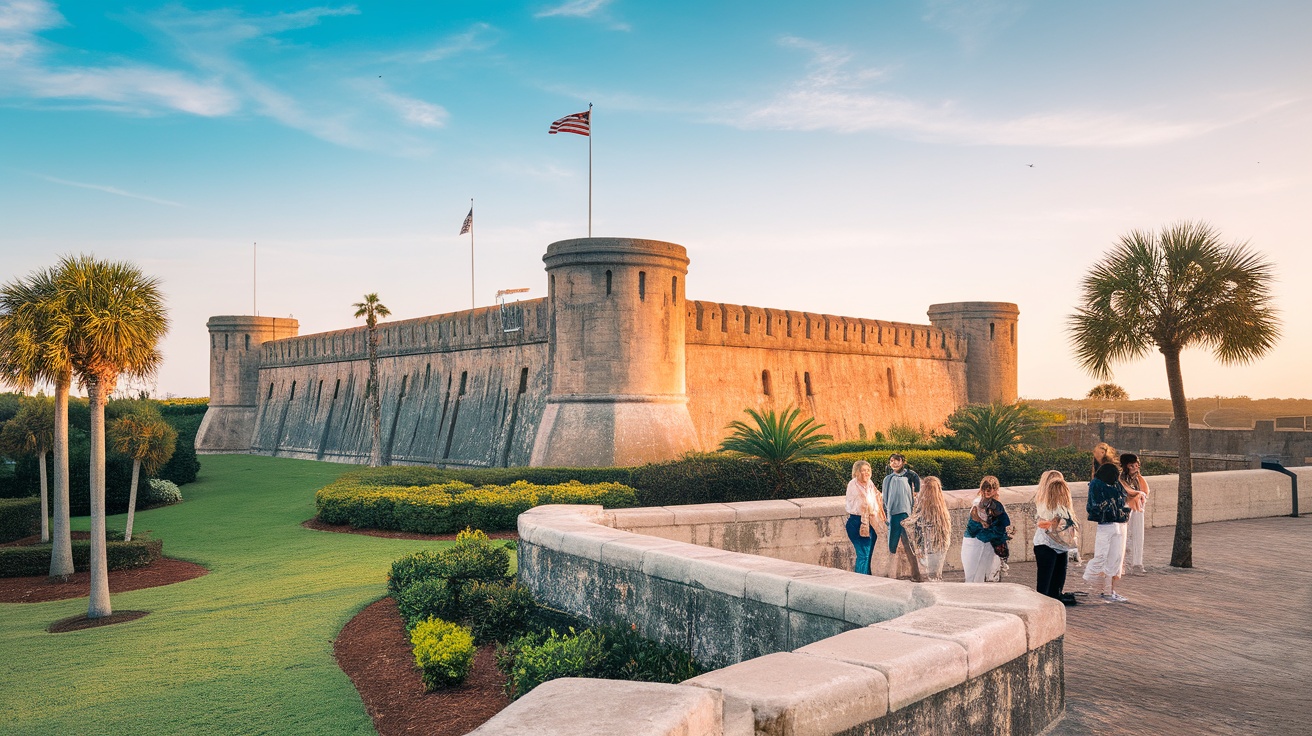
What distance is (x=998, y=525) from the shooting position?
8.54 metres

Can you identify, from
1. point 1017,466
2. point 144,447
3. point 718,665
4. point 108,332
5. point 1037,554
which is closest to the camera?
point 718,665

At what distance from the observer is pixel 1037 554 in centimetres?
844

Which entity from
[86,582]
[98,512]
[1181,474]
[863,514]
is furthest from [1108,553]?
[86,582]

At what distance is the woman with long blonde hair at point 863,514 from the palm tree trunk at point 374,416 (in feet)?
79.2

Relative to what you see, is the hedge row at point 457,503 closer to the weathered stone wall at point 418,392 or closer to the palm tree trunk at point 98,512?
the palm tree trunk at point 98,512

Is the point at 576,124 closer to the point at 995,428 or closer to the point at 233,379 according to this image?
the point at 995,428

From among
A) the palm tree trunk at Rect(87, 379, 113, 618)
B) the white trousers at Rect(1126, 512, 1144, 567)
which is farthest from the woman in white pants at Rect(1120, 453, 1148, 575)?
the palm tree trunk at Rect(87, 379, 113, 618)

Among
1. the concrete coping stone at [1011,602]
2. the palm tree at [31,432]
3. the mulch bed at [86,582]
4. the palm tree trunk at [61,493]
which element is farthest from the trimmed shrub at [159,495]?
the concrete coping stone at [1011,602]

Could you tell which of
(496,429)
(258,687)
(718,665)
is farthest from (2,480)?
(718,665)

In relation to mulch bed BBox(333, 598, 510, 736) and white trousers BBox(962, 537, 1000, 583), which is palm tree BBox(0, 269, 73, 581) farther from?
white trousers BBox(962, 537, 1000, 583)

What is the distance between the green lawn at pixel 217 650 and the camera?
6.70 meters

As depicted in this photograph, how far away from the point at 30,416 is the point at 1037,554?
2119 cm

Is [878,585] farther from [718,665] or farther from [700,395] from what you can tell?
[700,395]

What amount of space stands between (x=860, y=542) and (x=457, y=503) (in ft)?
26.4
